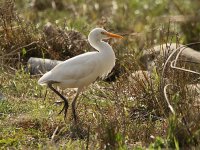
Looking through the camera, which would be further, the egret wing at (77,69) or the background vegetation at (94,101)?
the egret wing at (77,69)

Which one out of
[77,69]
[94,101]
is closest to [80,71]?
[77,69]

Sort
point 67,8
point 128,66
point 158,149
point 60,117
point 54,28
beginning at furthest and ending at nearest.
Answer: point 67,8, point 54,28, point 128,66, point 60,117, point 158,149

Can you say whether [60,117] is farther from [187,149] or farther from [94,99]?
[187,149]

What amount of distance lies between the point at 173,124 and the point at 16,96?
2.88 m

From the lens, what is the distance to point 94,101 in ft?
27.8

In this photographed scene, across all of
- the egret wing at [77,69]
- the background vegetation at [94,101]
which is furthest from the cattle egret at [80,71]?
the background vegetation at [94,101]

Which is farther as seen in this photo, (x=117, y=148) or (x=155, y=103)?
(x=155, y=103)

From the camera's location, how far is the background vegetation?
21.1 feet

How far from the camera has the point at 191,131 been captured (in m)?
6.32

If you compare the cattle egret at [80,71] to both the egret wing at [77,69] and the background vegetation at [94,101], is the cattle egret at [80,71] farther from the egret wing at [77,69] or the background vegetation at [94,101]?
the background vegetation at [94,101]

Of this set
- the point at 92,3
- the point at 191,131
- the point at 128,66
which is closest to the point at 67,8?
the point at 92,3

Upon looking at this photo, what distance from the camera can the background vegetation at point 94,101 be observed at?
6434mm

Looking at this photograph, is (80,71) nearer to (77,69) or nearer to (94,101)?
(77,69)

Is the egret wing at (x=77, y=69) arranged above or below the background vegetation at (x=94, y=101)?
above
